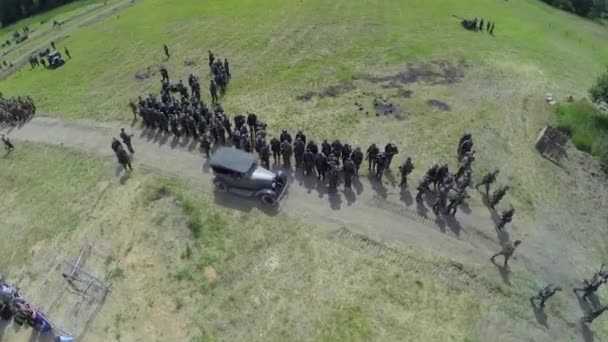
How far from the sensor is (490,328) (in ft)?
59.5

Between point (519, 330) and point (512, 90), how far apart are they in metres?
20.8

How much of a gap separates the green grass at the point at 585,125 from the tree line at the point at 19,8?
9529 cm

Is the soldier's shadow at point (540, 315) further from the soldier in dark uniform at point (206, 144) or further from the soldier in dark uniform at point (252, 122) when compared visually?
the soldier in dark uniform at point (206, 144)

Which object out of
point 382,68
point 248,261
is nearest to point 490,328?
point 248,261

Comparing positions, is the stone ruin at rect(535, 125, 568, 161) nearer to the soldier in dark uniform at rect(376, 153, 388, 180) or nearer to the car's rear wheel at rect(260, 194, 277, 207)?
the soldier in dark uniform at rect(376, 153, 388, 180)

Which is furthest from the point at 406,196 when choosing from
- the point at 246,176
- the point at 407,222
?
the point at 246,176

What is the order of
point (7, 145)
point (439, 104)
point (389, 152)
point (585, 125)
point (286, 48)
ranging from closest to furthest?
point (389, 152), point (585, 125), point (7, 145), point (439, 104), point (286, 48)

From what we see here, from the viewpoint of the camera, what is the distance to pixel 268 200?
22719mm

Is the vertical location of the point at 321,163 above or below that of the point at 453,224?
above

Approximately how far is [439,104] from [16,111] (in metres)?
31.0

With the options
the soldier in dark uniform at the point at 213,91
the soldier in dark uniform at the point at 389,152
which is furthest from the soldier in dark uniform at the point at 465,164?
the soldier in dark uniform at the point at 213,91

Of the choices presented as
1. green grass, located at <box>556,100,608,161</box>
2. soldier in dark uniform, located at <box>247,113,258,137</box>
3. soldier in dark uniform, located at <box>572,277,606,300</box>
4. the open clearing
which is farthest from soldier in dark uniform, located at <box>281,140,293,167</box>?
green grass, located at <box>556,100,608,161</box>

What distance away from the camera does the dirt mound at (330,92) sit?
32.0 metres

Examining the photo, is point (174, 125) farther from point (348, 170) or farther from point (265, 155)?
point (348, 170)
